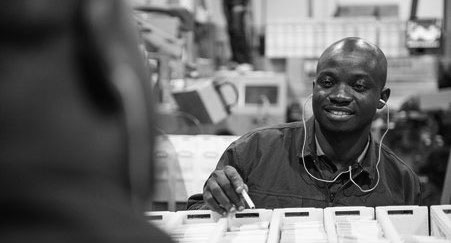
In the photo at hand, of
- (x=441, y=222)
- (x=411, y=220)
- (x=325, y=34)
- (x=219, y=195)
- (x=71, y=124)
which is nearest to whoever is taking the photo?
(x=71, y=124)

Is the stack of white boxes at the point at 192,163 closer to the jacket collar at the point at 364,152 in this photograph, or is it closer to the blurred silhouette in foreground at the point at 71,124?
the jacket collar at the point at 364,152

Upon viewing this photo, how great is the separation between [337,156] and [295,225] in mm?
925

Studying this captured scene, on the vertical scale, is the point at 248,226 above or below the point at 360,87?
below

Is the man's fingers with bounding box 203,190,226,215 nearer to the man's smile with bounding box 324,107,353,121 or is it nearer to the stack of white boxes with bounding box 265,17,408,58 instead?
the man's smile with bounding box 324,107,353,121

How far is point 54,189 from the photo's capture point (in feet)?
1.48

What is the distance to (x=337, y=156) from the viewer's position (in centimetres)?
225

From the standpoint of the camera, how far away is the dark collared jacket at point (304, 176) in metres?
2.14

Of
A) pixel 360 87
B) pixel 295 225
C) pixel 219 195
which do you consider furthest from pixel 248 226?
pixel 360 87

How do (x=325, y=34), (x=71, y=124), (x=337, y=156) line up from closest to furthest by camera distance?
(x=71, y=124) → (x=337, y=156) → (x=325, y=34)

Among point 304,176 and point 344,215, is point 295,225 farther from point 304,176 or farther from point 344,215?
point 304,176

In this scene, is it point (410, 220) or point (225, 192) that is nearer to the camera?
point (410, 220)

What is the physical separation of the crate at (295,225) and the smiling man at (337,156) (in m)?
0.67

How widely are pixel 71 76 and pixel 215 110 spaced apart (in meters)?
3.70

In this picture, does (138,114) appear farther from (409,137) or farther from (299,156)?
(409,137)
